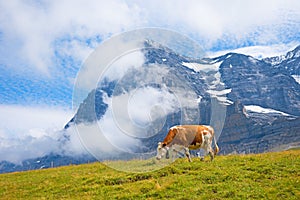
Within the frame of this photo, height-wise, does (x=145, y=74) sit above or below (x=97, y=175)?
above

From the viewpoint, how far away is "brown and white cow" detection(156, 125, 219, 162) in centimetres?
2384

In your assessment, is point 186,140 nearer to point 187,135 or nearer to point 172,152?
point 187,135

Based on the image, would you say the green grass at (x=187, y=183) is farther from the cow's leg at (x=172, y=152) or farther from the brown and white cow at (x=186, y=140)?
the brown and white cow at (x=186, y=140)

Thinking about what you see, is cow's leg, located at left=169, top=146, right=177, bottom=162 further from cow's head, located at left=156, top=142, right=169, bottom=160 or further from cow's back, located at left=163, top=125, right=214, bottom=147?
cow's back, located at left=163, top=125, right=214, bottom=147

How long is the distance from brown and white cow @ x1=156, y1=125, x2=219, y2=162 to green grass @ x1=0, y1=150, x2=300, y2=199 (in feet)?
3.09

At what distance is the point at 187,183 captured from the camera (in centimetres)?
1777

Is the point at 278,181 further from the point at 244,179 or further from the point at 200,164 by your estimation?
the point at 200,164

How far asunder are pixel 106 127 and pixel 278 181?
11.2 m

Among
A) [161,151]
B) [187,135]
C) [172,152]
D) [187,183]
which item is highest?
[187,135]

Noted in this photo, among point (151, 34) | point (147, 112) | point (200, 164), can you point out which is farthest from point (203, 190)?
point (151, 34)

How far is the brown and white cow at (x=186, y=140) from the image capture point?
23.8 m

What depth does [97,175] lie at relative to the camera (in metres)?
22.0

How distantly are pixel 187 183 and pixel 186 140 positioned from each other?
637 centimetres

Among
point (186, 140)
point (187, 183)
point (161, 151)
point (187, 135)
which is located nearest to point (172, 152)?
point (161, 151)
